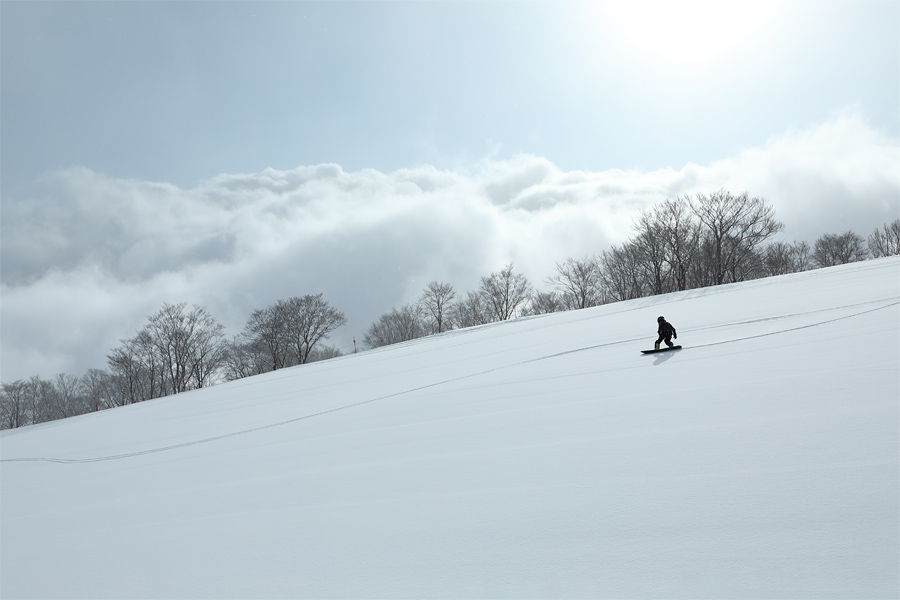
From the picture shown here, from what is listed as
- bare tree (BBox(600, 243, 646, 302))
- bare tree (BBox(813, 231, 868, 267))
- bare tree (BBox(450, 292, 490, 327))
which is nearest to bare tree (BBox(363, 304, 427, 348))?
bare tree (BBox(450, 292, 490, 327))

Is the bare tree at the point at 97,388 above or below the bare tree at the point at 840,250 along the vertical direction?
below

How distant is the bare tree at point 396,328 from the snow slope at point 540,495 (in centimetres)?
6952

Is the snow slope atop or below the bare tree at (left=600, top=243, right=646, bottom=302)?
below

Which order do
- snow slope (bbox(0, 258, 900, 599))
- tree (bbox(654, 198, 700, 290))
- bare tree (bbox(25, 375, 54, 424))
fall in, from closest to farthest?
snow slope (bbox(0, 258, 900, 599)), tree (bbox(654, 198, 700, 290)), bare tree (bbox(25, 375, 54, 424))

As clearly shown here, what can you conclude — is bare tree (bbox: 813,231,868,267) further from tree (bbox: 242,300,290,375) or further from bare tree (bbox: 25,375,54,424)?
bare tree (bbox: 25,375,54,424)

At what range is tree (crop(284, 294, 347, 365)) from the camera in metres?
54.9

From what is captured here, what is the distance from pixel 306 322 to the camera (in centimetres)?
5544

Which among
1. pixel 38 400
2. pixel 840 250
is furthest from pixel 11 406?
pixel 840 250

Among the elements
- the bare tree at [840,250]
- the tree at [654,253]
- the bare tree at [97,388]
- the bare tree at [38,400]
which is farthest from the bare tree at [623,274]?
the bare tree at [38,400]

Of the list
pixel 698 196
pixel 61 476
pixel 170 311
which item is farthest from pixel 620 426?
pixel 170 311

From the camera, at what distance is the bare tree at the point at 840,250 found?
60.7 m

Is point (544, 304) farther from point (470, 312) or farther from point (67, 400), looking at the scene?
point (67, 400)

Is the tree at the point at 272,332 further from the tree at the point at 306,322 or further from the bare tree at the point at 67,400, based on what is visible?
the bare tree at the point at 67,400

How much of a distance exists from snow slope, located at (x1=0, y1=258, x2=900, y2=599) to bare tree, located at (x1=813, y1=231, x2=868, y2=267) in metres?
76.1
